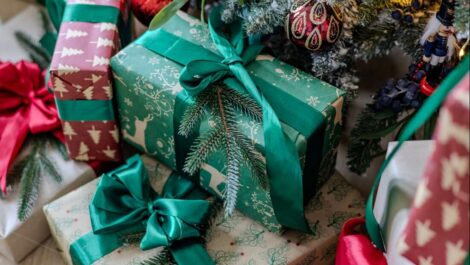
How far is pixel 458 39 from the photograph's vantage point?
31.4 inches

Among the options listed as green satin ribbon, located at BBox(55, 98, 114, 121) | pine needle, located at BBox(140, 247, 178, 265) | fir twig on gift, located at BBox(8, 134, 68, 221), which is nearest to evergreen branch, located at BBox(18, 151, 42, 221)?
fir twig on gift, located at BBox(8, 134, 68, 221)

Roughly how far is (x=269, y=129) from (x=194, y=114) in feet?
0.35

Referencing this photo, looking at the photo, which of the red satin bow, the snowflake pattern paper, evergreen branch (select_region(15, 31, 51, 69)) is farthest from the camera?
evergreen branch (select_region(15, 31, 51, 69))

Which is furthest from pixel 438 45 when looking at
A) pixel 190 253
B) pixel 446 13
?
pixel 190 253

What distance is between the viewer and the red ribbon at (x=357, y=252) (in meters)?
0.77

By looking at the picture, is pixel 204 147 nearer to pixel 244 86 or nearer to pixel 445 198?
pixel 244 86

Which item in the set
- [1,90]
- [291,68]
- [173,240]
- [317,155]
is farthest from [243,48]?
[1,90]

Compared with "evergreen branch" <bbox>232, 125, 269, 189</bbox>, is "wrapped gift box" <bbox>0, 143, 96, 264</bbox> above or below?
below

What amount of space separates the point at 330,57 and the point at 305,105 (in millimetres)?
98

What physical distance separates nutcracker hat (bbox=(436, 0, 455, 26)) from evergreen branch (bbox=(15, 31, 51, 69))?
673 millimetres

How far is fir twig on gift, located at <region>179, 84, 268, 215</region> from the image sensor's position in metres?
0.80

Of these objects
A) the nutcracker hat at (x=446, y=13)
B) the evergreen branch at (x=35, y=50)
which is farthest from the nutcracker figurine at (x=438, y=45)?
the evergreen branch at (x=35, y=50)

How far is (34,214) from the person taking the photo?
95 cm

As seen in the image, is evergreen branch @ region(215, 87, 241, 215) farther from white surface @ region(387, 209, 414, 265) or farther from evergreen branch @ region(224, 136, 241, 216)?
white surface @ region(387, 209, 414, 265)
